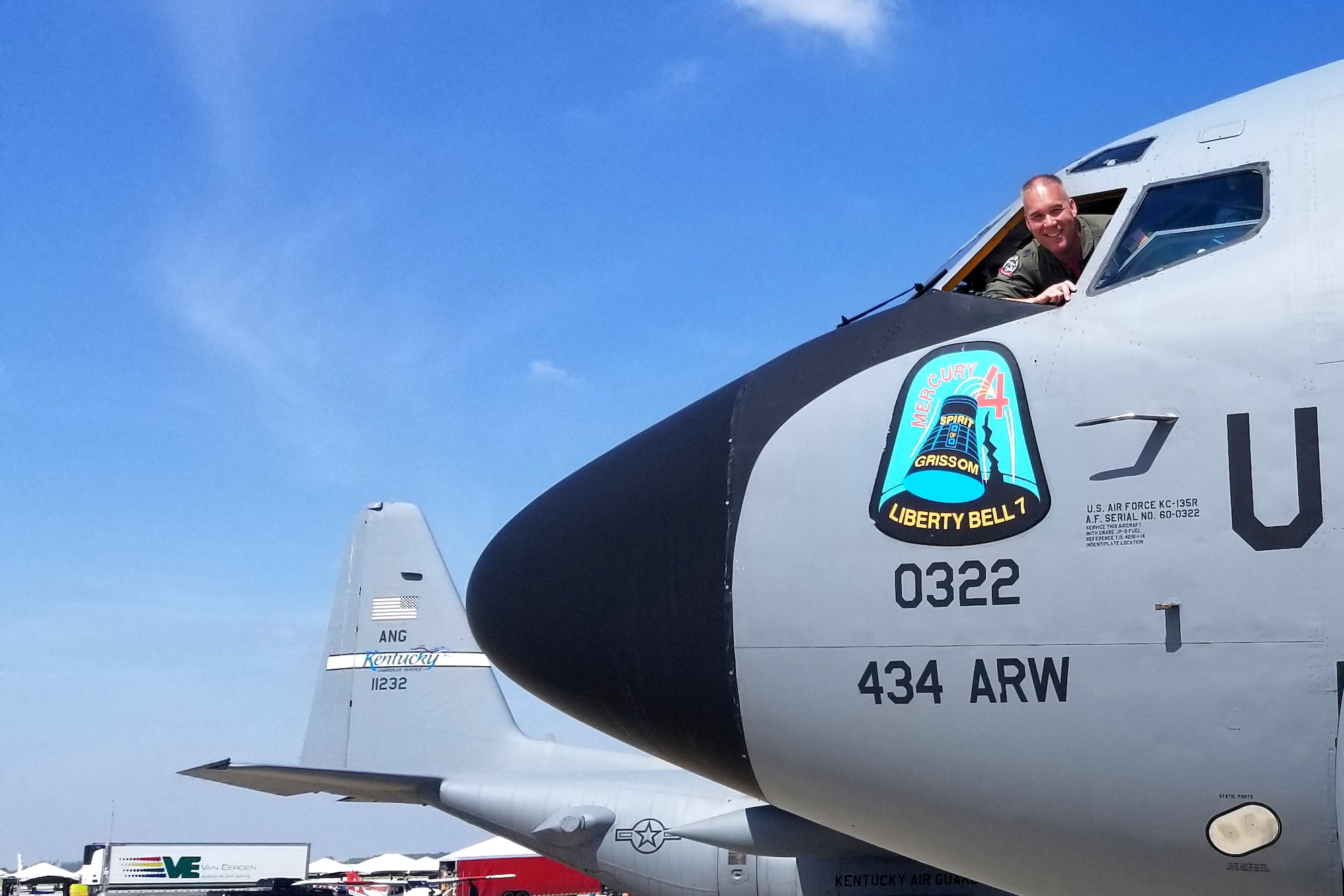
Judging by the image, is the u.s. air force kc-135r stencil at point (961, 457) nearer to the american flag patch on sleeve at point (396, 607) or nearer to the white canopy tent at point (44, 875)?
the american flag patch on sleeve at point (396, 607)

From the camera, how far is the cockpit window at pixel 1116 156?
4.75 m

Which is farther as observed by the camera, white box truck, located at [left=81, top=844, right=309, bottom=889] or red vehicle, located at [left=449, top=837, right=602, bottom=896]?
white box truck, located at [left=81, top=844, right=309, bottom=889]

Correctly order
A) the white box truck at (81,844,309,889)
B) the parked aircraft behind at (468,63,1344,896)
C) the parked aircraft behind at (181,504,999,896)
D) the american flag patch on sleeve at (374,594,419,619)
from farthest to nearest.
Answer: the white box truck at (81,844,309,889) < the american flag patch on sleeve at (374,594,419,619) < the parked aircraft behind at (181,504,999,896) < the parked aircraft behind at (468,63,1344,896)

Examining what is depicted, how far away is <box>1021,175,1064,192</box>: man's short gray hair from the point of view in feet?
16.2

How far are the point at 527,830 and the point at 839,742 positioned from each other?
12400mm

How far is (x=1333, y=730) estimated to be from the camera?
3803mm

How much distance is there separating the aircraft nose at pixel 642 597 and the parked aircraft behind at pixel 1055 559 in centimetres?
2

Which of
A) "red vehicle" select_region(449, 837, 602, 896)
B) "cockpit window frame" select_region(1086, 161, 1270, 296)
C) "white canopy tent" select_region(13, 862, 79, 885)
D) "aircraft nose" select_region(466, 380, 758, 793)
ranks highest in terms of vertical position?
"cockpit window frame" select_region(1086, 161, 1270, 296)

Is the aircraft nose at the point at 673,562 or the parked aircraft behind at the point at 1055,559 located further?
the aircraft nose at the point at 673,562

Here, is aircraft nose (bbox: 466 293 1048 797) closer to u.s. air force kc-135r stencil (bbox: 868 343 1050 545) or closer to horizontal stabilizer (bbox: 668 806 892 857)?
u.s. air force kc-135r stencil (bbox: 868 343 1050 545)

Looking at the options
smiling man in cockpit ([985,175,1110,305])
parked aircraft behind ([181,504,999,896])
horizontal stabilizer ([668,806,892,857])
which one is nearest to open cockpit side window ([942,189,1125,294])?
smiling man in cockpit ([985,175,1110,305])

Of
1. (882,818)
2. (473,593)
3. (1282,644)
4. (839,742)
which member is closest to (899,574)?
(839,742)

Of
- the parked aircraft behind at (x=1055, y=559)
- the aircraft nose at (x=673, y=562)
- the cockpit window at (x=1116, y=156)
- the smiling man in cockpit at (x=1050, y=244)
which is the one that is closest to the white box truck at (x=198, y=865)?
the aircraft nose at (x=673, y=562)

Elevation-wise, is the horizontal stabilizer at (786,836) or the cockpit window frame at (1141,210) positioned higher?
the cockpit window frame at (1141,210)
